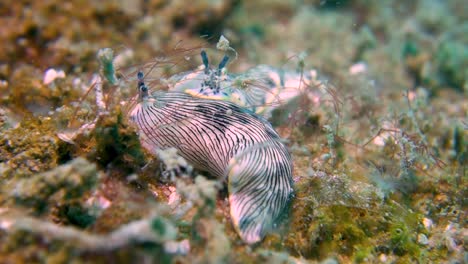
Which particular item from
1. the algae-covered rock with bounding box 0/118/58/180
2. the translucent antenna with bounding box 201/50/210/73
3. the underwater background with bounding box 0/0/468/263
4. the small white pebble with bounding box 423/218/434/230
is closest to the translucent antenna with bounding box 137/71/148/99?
the underwater background with bounding box 0/0/468/263

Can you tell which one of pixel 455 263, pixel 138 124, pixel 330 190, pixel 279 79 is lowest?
pixel 455 263

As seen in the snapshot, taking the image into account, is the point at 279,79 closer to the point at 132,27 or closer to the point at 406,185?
the point at 406,185

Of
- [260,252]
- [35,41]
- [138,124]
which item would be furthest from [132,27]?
[260,252]

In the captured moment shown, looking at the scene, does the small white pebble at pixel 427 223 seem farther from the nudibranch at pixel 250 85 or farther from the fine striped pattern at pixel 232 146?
the nudibranch at pixel 250 85

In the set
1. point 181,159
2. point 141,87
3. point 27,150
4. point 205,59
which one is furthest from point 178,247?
point 205,59

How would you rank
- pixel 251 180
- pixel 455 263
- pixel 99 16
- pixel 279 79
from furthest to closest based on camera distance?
pixel 99 16 < pixel 279 79 < pixel 455 263 < pixel 251 180

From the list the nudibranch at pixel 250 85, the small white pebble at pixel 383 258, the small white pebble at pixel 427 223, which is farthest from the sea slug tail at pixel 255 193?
the small white pebble at pixel 427 223

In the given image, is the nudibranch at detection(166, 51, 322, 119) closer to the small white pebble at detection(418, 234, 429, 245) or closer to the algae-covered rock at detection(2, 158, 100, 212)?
the algae-covered rock at detection(2, 158, 100, 212)
